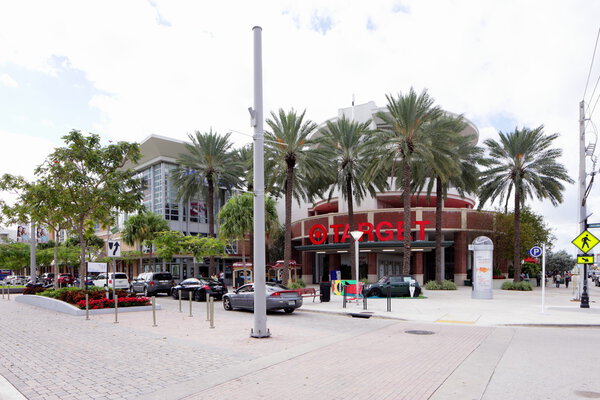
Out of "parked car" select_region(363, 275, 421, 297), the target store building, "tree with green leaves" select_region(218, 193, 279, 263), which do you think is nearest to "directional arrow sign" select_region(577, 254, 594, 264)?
"parked car" select_region(363, 275, 421, 297)

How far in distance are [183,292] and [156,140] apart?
32328 millimetres

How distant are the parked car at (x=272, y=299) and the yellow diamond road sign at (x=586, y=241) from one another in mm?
13160

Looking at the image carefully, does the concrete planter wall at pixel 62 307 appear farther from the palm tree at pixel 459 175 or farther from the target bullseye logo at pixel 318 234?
the target bullseye logo at pixel 318 234

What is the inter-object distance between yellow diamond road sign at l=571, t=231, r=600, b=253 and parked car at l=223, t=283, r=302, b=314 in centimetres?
Result: 1316

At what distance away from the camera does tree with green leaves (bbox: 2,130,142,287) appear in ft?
71.8

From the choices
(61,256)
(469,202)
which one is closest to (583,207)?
(469,202)

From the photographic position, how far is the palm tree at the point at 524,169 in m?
36.0

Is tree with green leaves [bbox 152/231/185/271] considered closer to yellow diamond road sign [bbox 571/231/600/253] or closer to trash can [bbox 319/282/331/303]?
trash can [bbox 319/282/331/303]

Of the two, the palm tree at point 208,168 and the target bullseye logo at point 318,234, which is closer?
the palm tree at point 208,168

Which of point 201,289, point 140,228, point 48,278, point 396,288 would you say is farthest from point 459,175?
point 48,278

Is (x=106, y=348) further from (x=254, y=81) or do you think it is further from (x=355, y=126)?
(x=355, y=126)

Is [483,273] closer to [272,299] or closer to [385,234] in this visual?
[272,299]

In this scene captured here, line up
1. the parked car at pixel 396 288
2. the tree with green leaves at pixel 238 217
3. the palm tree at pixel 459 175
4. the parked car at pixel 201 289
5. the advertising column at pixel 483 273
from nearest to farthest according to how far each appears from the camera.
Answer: the parked car at pixel 201 289 < the advertising column at pixel 483 273 < the parked car at pixel 396 288 < the palm tree at pixel 459 175 < the tree with green leaves at pixel 238 217

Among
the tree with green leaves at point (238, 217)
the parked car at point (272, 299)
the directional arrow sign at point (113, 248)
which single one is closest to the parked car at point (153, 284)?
the tree with green leaves at point (238, 217)
